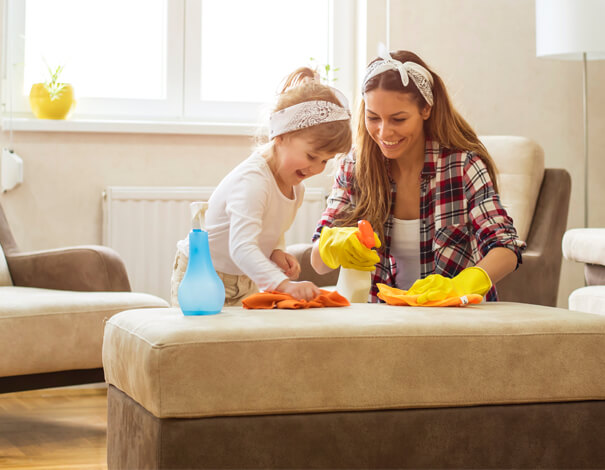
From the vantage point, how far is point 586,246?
2.29m

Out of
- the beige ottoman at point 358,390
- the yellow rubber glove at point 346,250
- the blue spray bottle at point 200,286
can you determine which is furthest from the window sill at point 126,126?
the beige ottoman at point 358,390

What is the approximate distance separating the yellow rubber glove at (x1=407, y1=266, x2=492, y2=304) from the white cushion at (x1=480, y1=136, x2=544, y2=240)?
3.69 ft

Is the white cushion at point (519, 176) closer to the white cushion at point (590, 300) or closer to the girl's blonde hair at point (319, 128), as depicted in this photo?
the white cushion at point (590, 300)

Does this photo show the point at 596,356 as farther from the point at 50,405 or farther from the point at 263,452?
the point at 50,405

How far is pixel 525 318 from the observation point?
4.50 ft

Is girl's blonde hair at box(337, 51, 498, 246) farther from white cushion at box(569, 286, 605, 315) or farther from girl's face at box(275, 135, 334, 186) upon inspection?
white cushion at box(569, 286, 605, 315)

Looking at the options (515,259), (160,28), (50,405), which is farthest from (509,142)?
(50,405)

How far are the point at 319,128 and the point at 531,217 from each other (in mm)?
1112

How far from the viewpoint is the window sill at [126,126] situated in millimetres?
3006

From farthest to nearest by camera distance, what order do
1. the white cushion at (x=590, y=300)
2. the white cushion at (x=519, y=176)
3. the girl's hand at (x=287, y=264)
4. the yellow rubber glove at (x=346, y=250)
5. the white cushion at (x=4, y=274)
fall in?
the white cushion at (x=519, y=176), the white cushion at (x=4, y=274), the white cushion at (x=590, y=300), the girl's hand at (x=287, y=264), the yellow rubber glove at (x=346, y=250)

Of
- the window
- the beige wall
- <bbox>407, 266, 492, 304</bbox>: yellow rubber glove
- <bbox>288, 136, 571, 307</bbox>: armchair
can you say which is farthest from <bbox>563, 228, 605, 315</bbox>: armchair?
the window

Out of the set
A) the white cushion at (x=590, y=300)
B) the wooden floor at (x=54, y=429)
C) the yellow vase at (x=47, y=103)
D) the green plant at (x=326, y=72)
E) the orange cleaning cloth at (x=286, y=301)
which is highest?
the green plant at (x=326, y=72)

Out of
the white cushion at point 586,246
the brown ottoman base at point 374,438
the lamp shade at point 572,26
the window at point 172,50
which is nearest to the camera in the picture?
the brown ottoman base at point 374,438

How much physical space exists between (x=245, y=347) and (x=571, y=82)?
2.73m
